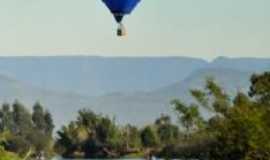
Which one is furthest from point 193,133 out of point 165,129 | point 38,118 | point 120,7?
point 38,118

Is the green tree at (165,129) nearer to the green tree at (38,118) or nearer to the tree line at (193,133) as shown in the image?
the tree line at (193,133)

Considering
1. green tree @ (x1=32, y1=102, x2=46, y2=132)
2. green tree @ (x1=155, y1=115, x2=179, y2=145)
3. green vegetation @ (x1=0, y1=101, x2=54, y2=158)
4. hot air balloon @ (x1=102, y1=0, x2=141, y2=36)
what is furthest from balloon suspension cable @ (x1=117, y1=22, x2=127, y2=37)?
green tree @ (x1=32, y1=102, x2=46, y2=132)

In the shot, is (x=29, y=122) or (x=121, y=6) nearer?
(x=121, y=6)

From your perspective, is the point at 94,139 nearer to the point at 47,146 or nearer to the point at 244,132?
the point at 47,146

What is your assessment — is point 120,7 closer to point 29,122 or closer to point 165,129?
point 165,129

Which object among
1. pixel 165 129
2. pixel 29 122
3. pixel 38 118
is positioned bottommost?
pixel 165 129

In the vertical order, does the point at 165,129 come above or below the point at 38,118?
below

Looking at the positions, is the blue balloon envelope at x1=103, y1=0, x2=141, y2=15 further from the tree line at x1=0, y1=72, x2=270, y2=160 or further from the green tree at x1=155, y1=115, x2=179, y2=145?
the green tree at x1=155, y1=115, x2=179, y2=145

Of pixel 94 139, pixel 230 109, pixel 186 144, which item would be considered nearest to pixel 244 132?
pixel 230 109

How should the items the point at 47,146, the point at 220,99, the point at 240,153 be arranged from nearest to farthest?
1. the point at 240,153
2. the point at 220,99
3. the point at 47,146
